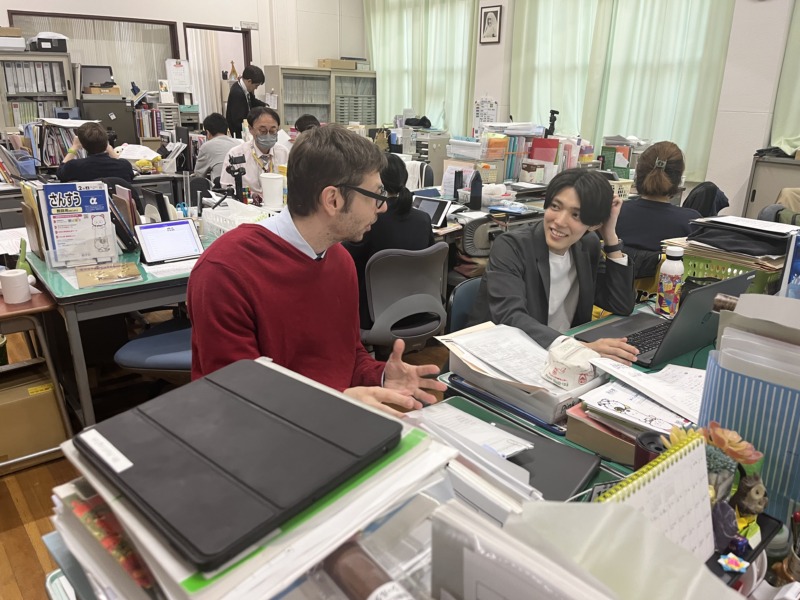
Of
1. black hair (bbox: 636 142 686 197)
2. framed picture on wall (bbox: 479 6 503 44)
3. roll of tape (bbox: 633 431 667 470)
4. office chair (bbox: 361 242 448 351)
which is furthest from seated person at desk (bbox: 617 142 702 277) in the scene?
framed picture on wall (bbox: 479 6 503 44)

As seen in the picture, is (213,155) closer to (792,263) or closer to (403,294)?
(403,294)

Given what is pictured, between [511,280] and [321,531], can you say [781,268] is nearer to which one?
[511,280]

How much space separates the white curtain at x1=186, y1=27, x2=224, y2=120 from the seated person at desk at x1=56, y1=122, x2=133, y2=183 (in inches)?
143

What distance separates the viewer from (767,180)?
15.2 ft

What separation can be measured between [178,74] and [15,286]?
5.93 meters

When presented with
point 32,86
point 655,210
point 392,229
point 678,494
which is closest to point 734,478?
point 678,494

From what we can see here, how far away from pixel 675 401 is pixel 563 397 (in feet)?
0.78

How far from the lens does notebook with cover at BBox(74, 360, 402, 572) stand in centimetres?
49

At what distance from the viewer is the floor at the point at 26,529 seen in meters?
1.94

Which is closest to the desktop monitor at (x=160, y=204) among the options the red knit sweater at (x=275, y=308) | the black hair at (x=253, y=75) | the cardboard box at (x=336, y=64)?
the red knit sweater at (x=275, y=308)

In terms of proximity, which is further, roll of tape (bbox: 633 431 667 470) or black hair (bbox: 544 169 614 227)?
black hair (bbox: 544 169 614 227)

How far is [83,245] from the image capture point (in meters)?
2.66

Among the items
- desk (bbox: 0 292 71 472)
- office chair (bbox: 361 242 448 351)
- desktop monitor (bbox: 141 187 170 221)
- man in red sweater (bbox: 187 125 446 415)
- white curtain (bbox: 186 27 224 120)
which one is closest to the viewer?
man in red sweater (bbox: 187 125 446 415)

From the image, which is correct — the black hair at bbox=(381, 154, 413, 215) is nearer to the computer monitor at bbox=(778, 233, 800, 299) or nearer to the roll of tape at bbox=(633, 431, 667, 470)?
the computer monitor at bbox=(778, 233, 800, 299)
